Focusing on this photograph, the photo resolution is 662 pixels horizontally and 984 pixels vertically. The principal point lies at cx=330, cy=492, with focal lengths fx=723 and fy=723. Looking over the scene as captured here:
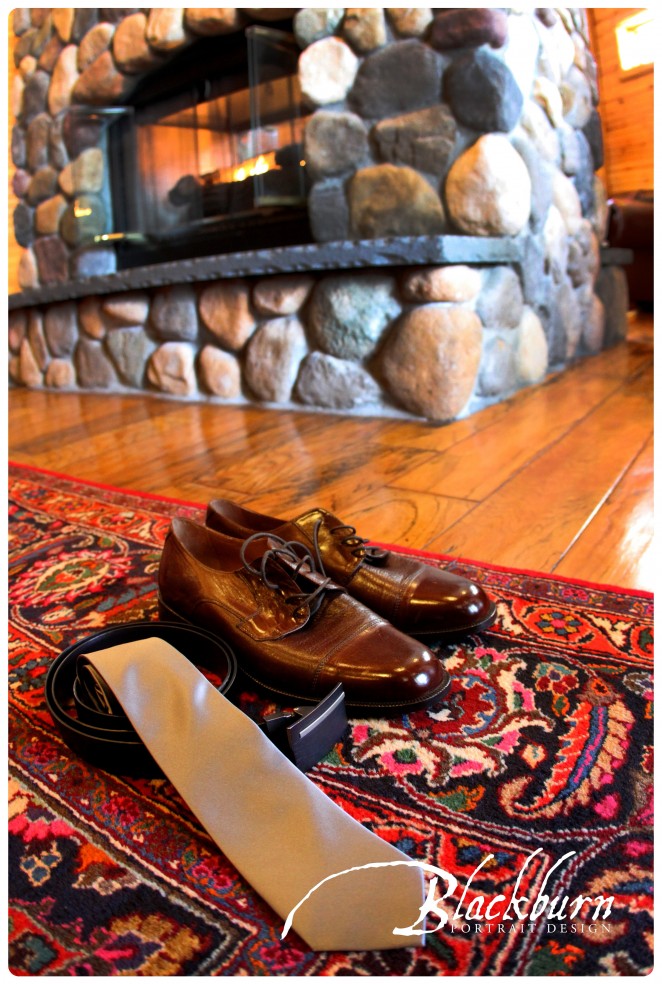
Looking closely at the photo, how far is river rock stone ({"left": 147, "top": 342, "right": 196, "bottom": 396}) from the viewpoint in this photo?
8.25 feet

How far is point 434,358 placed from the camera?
6.06 ft

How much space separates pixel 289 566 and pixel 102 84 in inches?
105

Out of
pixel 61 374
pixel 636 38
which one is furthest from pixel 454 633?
pixel 636 38

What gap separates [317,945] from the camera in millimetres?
469

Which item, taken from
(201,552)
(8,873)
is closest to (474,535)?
(201,552)

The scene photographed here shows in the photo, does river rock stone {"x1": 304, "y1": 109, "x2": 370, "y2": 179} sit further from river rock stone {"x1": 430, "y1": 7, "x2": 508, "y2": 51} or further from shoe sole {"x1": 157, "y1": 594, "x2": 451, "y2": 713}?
shoe sole {"x1": 157, "y1": 594, "x2": 451, "y2": 713}

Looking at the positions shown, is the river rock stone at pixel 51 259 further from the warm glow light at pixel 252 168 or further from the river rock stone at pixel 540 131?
the river rock stone at pixel 540 131

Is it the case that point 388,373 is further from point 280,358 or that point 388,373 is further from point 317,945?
point 317,945

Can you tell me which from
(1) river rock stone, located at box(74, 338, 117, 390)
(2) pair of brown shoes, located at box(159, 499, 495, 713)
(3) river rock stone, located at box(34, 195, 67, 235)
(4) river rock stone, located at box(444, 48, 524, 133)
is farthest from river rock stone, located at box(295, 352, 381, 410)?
(3) river rock stone, located at box(34, 195, 67, 235)

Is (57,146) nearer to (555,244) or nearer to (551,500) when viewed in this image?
(555,244)

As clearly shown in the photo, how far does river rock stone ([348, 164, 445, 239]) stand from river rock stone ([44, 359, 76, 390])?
4.99 feet

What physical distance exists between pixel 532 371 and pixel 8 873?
2108 mm

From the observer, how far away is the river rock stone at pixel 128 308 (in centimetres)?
263

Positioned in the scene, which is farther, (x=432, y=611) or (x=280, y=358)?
(x=280, y=358)
